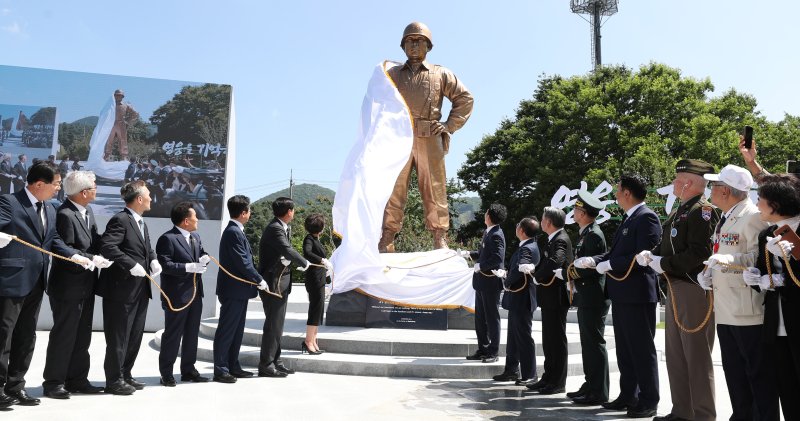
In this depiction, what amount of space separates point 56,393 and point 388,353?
137 inches

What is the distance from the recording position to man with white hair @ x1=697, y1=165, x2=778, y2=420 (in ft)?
12.0

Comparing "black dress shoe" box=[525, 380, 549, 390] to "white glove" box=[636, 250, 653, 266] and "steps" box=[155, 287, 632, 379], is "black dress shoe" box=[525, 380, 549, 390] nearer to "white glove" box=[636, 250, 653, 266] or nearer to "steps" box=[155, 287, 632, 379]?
"steps" box=[155, 287, 632, 379]

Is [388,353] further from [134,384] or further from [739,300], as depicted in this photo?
[739,300]

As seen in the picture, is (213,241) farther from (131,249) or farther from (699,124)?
(699,124)

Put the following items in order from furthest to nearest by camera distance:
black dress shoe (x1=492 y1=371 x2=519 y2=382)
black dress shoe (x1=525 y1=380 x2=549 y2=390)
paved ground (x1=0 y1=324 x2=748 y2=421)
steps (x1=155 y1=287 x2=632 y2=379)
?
steps (x1=155 y1=287 x2=632 y2=379) → black dress shoe (x1=492 y1=371 x2=519 y2=382) → black dress shoe (x1=525 y1=380 x2=549 y2=390) → paved ground (x1=0 y1=324 x2=748 y2=421)

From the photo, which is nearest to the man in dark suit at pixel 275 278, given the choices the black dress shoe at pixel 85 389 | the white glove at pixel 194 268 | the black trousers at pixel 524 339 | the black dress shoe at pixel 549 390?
the white glove at pixel 194 268

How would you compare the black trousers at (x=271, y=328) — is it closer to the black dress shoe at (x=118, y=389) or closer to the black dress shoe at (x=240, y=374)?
the black dress shoe at (x=240, y=374)

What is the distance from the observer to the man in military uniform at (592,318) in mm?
5406

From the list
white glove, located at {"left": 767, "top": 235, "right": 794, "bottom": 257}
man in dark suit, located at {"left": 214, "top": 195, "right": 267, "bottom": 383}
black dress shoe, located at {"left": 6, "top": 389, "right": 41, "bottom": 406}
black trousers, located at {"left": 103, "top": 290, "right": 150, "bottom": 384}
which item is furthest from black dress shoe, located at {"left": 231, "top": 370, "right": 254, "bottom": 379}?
white glove, located at {"left": 767, "top": 235, "right": 794, "bottom": 257}

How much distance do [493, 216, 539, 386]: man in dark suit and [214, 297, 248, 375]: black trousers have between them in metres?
2.71

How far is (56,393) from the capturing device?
16.6 feet

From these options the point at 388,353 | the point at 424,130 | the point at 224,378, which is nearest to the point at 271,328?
the point at 224,378

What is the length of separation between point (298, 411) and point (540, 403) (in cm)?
212

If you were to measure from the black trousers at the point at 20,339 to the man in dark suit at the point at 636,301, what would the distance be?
4.47m
